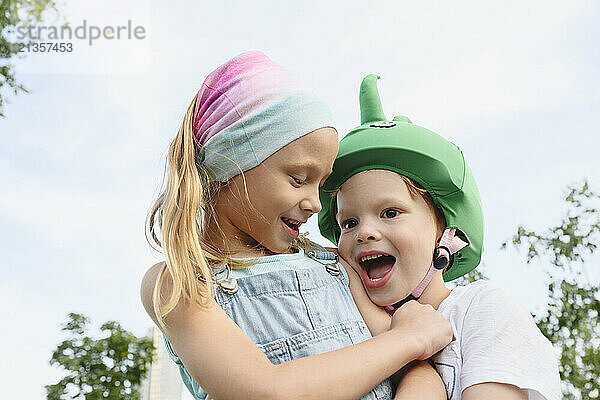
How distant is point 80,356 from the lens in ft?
20.9

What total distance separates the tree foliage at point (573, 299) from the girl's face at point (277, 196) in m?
4.61

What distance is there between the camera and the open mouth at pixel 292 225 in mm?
1239

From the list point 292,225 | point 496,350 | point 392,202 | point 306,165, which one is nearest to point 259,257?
point 292,225

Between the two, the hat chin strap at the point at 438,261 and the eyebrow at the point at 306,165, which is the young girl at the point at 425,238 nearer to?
the hat chin strap at the point at 438,261

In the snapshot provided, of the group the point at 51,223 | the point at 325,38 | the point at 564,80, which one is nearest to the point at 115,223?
the point at 51,223

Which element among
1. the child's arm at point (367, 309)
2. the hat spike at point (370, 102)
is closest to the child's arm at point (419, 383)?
the child's arm at point (367, 309)

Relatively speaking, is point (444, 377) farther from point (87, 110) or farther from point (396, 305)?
point (87, 110)

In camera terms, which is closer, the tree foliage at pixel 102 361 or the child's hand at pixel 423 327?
the child's hand at pixel 423 327

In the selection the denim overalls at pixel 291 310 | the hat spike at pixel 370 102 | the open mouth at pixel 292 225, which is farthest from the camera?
the hat spike at pixel 370 102

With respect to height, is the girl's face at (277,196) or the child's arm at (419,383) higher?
the girl's face at (277,196)

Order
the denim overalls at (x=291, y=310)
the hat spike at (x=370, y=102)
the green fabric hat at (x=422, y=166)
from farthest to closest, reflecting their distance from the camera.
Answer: the hat spike at (x=370, y=102) < the green fabric hat at (x=422, y=166) < the denim overalls at (x=291, y=310)

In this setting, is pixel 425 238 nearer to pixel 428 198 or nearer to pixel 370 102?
pixel 428 198

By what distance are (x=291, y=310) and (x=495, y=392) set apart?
0.38 meters

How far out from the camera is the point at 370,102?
1.51m
